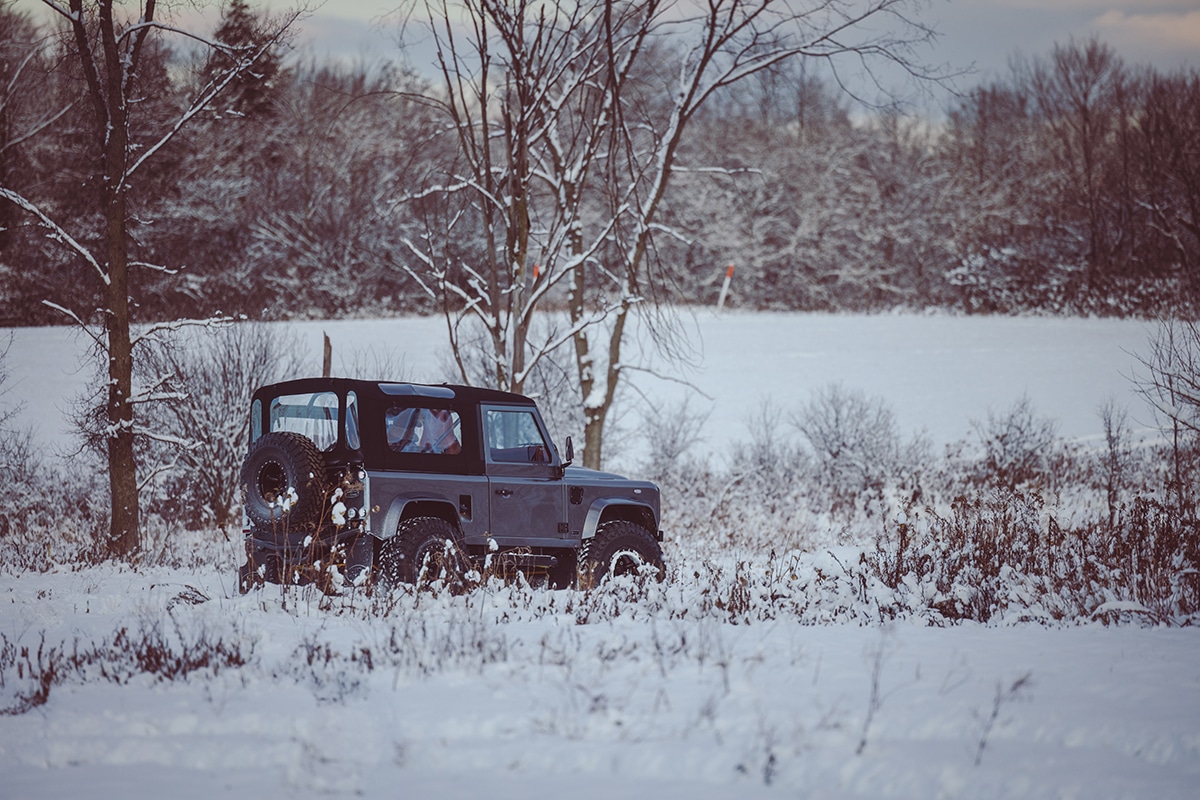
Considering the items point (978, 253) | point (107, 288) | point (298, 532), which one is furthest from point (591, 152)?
point (978, 253)

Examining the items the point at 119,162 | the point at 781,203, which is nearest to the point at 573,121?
the point at 119,162

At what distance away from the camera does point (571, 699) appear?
5.03 m

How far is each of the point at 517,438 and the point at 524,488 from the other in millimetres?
791

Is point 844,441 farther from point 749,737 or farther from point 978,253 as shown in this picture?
point 978,253

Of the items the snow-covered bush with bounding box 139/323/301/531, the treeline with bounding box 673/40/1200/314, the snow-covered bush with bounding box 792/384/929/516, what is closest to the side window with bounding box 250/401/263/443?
the snow-covered bush with bounding box 139/323/301/531

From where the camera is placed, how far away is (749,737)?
4.56 meters

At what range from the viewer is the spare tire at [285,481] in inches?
285

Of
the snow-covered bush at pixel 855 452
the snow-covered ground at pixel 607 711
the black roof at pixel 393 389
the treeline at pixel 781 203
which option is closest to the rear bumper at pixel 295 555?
A: the snow-covered ground at pixel 607 711

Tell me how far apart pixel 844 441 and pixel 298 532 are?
47.3ft

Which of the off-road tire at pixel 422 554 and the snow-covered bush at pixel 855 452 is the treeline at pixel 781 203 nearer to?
the snow-covered bush at pixel 855 452

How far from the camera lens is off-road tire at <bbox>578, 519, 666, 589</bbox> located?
8.54 m

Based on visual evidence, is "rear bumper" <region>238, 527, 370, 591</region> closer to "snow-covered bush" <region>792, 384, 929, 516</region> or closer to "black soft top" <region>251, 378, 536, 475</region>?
"black soft top" <region>251, 378, 536, 475</region>

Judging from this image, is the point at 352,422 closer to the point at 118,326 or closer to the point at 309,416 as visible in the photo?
the point at 309,416

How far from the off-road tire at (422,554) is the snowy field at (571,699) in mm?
235
